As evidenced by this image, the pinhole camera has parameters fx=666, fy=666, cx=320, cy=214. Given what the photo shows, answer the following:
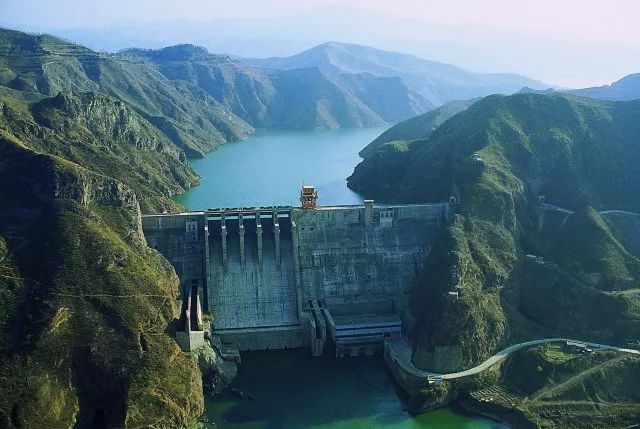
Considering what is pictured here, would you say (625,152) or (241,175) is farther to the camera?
(241,175)

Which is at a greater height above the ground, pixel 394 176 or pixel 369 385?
pixel 394 176

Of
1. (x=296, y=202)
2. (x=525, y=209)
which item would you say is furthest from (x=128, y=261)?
(x=296, y=202)

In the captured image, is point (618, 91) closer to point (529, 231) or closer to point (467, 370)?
point (529, 231)

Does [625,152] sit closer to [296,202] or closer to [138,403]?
[296,202]

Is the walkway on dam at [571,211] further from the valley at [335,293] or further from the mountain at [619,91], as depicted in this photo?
the mountain at [619,91]

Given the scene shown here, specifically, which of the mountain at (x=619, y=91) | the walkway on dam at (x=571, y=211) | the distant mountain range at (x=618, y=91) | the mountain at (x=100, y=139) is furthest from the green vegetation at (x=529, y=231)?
the mountain at (x=619, y=91)

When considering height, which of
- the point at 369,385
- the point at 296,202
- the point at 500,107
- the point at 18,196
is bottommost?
the point at 369,385

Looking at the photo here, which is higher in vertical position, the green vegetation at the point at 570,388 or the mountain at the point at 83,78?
the mountain at the point at 83,78
